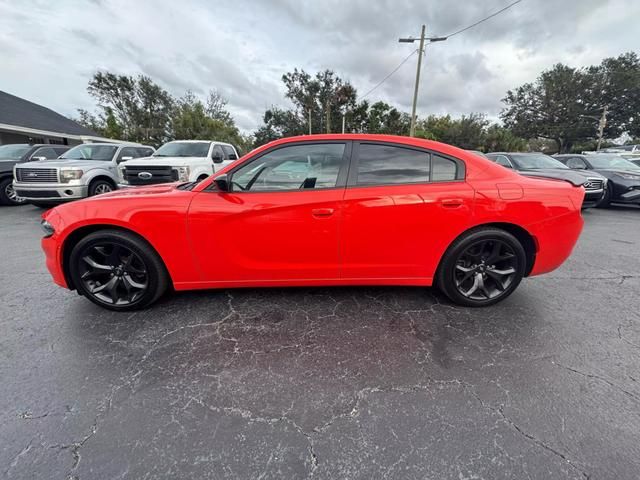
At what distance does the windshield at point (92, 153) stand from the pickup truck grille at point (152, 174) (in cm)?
224

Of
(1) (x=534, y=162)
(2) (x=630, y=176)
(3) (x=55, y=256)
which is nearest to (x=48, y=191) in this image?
(3) (x=55, y=256)

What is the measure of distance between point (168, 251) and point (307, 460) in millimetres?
1959

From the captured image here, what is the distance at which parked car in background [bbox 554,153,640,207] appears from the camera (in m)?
7.87

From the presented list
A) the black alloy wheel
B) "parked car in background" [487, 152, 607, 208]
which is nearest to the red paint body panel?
the black alloy wheel

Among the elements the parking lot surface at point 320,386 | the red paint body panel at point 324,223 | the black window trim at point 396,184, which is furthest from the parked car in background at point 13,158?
the black window trim at point 396,184

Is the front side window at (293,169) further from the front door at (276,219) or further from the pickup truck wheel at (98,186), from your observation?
the pickup truck wheel at (98,186)

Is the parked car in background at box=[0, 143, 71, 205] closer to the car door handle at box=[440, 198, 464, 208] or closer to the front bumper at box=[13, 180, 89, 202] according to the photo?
the front bumper at box=[13, 180, 89, 202]

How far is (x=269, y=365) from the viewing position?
6.59 ft

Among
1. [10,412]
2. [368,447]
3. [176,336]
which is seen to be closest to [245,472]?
[368,447]

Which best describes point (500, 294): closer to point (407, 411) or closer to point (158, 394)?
point (407, 411)

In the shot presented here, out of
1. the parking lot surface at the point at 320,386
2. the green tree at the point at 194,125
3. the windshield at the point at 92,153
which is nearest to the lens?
the parking lot surface at the point at 320,386

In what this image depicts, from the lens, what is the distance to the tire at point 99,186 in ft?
23.7

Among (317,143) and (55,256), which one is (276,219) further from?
(55,256)

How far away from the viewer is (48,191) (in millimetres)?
6699
